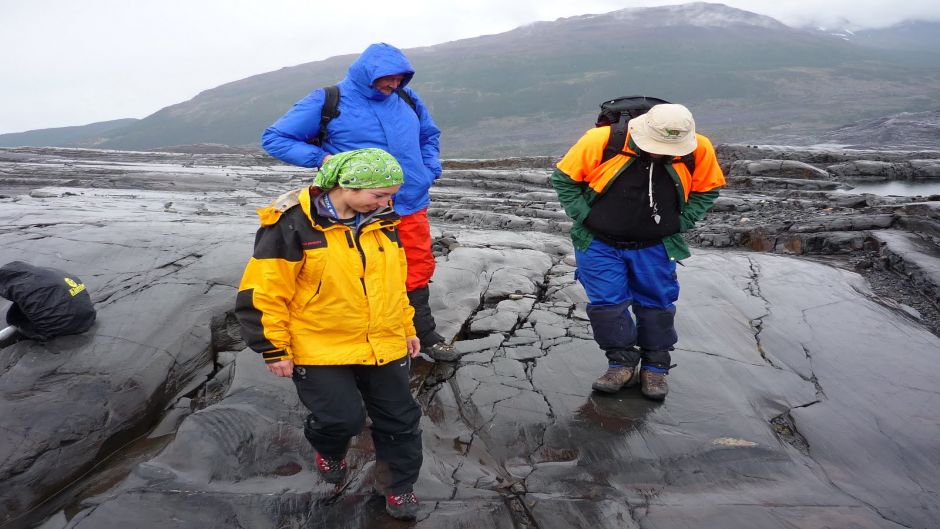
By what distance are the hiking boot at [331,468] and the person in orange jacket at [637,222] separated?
1.86 metres

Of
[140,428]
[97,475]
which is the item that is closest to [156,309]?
[140,428]

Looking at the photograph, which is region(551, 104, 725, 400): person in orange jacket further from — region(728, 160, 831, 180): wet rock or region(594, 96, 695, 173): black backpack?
region(728, 160, 831, 180): wet rock

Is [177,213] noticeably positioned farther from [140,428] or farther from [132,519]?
[132,519]

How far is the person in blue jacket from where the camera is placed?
3.40 meters

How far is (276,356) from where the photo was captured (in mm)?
2379

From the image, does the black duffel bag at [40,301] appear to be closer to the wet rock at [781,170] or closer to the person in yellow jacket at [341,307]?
the person in yellow jacket at [341,307]

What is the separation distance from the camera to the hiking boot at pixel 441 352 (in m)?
4.24

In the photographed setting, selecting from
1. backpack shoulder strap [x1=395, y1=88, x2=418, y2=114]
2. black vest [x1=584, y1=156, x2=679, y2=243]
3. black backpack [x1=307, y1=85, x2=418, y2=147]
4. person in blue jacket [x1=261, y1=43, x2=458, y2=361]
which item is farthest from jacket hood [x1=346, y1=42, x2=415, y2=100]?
black vest [x1=584, y1=156, x2=679, y2=243]

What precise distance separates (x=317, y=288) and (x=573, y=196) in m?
1.90

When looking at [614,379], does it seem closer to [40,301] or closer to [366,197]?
[366,197]

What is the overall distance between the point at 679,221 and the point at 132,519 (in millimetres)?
3559

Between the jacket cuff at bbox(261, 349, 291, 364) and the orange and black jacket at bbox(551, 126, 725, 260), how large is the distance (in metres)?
2.02

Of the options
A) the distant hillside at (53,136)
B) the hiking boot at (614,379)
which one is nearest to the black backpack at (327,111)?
the hiking boot at (614,379)

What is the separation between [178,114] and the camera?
3839 inches
